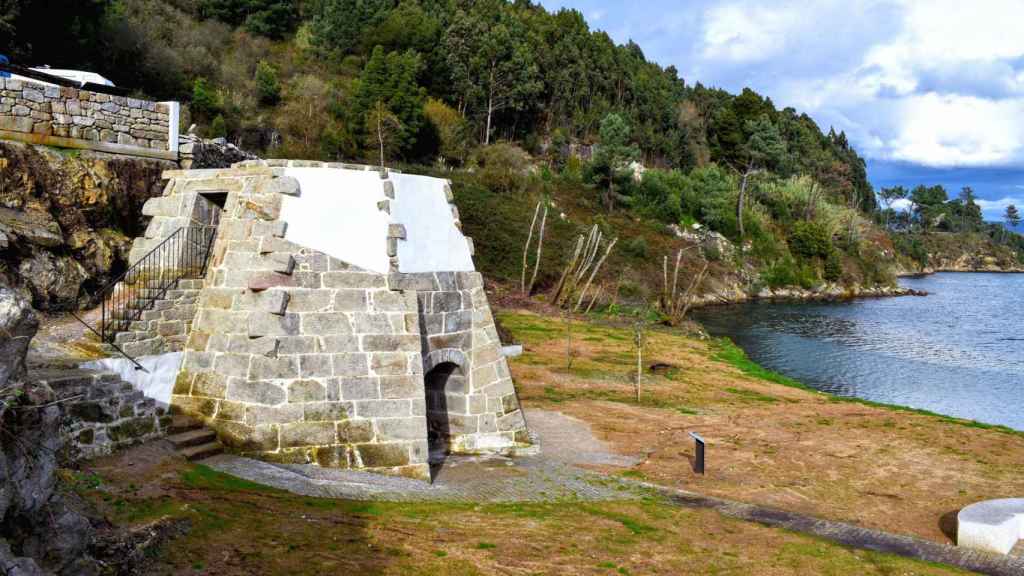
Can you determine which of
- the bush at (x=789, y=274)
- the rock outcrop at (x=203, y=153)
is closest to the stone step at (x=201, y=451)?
the rock outcrop at (x=203, y=153)

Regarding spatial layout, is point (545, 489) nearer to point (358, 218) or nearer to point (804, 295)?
point (358, 218)

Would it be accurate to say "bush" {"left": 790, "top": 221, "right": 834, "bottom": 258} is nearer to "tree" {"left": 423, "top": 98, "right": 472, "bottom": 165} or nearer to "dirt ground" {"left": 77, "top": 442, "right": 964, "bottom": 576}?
"tree" {"left": 423, "top": 98, "right": 472, "bottom": 165}

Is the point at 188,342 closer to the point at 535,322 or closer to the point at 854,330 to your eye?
the point at 535,322

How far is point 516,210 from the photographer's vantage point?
2232 inches

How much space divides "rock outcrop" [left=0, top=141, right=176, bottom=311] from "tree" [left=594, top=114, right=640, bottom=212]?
54305 mm

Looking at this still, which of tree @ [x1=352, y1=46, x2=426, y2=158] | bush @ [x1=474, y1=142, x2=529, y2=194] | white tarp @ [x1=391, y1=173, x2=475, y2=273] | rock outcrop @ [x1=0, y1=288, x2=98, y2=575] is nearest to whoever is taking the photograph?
rock outcrop @ [x1=0, y1=288, x2=98, y2=575]

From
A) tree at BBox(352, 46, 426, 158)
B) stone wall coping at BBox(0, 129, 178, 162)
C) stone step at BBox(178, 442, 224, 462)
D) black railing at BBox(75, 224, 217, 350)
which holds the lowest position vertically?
stone step at BBox(178, 442, 224, 462)

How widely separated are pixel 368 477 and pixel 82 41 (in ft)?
105

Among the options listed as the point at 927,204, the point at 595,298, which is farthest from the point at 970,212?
the point at 595,298

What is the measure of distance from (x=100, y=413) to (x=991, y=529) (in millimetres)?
13434

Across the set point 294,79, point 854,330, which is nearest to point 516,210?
point 294,79

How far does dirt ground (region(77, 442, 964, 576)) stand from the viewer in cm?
866

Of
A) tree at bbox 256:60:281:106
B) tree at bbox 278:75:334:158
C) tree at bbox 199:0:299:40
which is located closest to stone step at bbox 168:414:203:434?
tree at bbox 278:75:334:158

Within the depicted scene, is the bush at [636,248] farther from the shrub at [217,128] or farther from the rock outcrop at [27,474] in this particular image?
the rock outcrop at [27,474]
